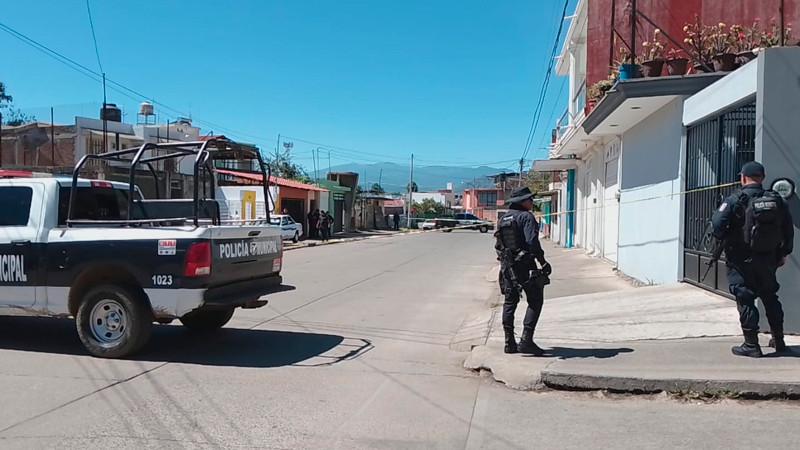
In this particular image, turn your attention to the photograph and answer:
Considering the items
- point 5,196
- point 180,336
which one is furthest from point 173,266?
point 5,196

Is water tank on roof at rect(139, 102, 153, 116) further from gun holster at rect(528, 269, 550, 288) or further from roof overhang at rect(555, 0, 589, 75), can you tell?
gun holster at rect(528, 269, 550, 288)

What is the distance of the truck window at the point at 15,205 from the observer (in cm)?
744

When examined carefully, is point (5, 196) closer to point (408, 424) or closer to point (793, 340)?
point (408, 424)

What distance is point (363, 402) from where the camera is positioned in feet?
18.6

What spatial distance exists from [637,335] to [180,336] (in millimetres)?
5682

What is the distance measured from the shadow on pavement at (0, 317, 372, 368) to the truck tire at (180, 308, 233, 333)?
0.13 m

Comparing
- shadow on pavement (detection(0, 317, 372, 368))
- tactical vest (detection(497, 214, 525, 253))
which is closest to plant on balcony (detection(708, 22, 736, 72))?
tactical vest (detection(497, 214, 525, 253))

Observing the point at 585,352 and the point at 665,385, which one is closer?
the point at 665,385

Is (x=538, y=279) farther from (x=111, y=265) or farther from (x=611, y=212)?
(x=611, y=212)

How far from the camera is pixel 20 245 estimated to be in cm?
735

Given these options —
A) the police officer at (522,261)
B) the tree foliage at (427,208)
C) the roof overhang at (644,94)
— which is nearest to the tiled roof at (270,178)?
the roof overhang at (644,94)

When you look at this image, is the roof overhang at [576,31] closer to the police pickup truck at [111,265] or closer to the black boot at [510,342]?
the black boot at [510,342]

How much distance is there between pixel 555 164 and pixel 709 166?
1794cm

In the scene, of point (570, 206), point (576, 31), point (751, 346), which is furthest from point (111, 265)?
point (570, 206)
